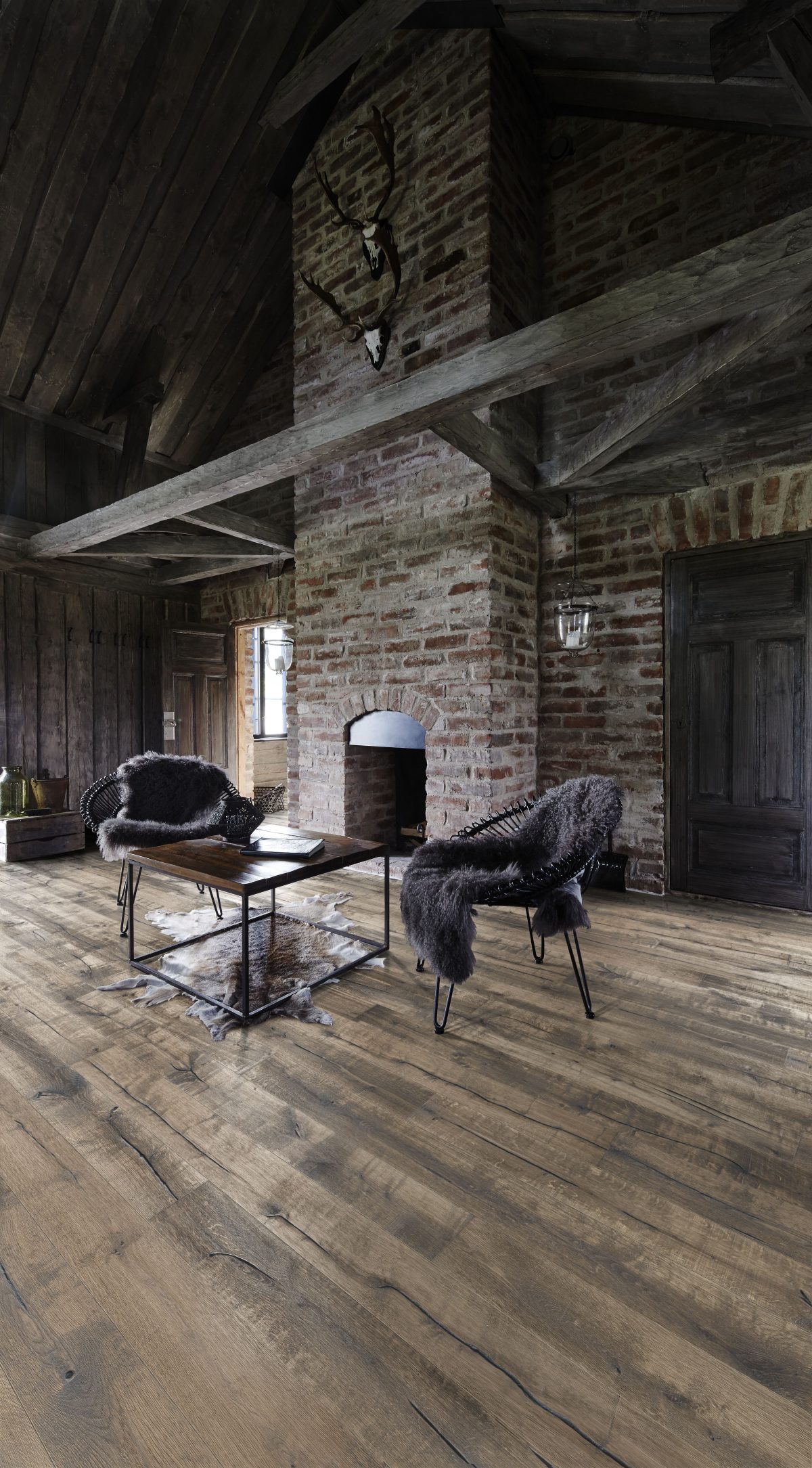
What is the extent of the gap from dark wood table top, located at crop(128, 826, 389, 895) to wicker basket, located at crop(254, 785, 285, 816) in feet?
11.6

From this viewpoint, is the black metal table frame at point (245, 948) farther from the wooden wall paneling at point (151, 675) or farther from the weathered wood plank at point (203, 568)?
the wooden wall paneling at point (151, 675)

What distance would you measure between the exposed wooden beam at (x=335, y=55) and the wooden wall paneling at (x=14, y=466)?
2829mm

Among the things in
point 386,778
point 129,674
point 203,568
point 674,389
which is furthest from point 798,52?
point 129,674

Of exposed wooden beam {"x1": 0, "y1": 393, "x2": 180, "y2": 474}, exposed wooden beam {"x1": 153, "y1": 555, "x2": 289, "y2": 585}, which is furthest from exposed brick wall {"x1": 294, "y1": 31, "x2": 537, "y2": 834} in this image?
exposed wooden beam {"x1": 0, "y1": 393, "x2": 180, "y2": 474}

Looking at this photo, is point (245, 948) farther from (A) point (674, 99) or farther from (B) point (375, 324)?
(A) point (674, 99)

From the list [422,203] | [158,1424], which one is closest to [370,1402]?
[158,1424]

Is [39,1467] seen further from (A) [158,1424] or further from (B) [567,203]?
(B) [567,203]

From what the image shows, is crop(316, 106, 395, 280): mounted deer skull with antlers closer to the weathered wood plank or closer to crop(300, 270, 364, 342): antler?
crop(300, 270, 364, 342): antler

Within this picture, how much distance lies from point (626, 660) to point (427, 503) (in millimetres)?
1503

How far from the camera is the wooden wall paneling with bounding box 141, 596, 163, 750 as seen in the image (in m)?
6.05

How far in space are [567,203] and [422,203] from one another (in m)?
0.93

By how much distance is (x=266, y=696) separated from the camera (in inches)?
323

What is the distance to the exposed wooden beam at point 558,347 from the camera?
76.9 inches

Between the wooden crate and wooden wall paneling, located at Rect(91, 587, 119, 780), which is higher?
A: wooden wall paneling, located at Rect(91, 587, 119, 780)
